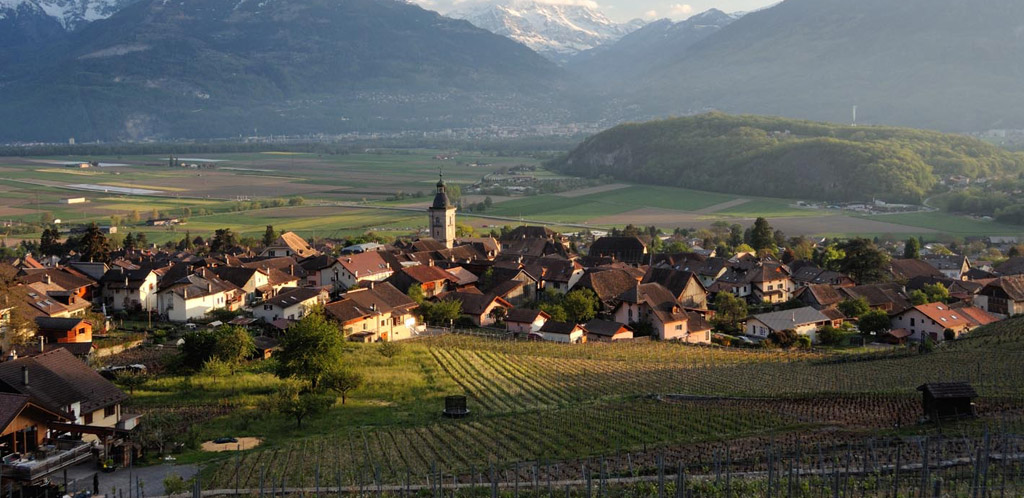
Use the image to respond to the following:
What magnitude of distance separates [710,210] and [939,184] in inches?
1101

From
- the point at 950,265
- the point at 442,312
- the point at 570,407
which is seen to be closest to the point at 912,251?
the point at 950,265

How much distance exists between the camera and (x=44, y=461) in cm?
1725

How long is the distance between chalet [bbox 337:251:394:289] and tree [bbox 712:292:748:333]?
1624cm

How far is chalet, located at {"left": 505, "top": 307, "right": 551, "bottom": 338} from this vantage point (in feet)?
127

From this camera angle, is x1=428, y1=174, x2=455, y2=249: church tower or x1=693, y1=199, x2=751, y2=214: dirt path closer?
x1=428, y1=174, x2=455, y2=249: church tower

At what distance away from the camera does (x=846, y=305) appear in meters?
43.0

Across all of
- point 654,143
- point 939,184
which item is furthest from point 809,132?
point 939,184

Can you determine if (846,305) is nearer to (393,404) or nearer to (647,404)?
(647,404)

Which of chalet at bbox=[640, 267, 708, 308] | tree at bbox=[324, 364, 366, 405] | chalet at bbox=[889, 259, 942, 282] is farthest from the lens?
chalet at bbox=[889, 259, 942, 282]

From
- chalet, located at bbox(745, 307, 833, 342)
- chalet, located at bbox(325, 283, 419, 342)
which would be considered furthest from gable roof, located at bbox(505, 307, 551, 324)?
chalet, located at bbox(745, 307, 833, 342)

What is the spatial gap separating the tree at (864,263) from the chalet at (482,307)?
20.3 m

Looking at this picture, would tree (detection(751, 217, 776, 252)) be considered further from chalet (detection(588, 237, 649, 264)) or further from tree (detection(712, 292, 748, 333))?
tree (detection(712, 292, 748, 333))

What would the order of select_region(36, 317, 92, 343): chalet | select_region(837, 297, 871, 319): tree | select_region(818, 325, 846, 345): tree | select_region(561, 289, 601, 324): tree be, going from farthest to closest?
1. select_region(837, 297, 871, 319): tree
2. select_region(561, 289, 601, 324): tree
3. select_region(818, 325, 846, 345): tree
4. select_region(36, 317, 92, 343): chalet

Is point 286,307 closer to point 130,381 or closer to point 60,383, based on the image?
point 130,381
